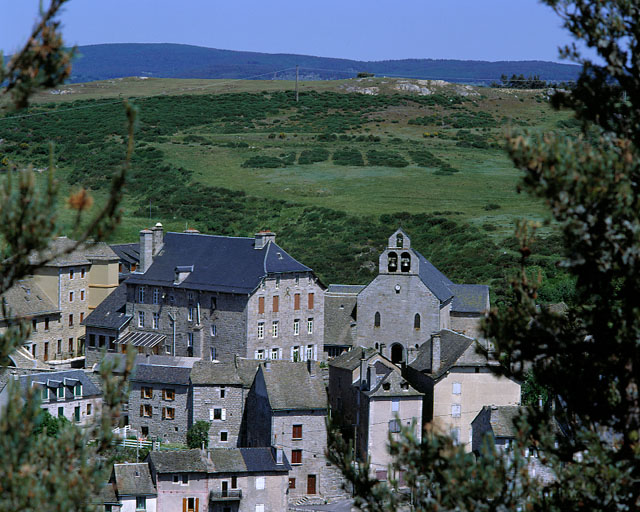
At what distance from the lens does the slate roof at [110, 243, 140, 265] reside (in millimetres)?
70750

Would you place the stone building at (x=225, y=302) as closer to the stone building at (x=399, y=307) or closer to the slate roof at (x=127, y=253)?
the stone building at (x=399, y=307)

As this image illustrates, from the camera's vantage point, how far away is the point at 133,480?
42000 millimetres

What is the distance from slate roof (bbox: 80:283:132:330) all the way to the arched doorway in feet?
48.9

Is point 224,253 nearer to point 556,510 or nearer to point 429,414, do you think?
point 429,414

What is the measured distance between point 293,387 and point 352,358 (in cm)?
494

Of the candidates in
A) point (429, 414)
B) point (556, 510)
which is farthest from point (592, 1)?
point (429, 414)

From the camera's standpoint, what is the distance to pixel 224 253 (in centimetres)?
6000

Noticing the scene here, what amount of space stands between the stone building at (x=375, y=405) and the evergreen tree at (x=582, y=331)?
31602 millimetres

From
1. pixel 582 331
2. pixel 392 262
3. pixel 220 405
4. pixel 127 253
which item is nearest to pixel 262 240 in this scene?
pixel 392 262

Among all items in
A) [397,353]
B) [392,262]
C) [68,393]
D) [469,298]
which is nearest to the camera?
[68,393]

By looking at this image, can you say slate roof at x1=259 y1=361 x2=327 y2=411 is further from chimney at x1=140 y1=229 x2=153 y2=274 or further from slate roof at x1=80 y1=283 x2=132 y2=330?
chimney at x1=140 y1=229 x2=153 y2=274

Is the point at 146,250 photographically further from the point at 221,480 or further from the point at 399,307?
the point at 221,480

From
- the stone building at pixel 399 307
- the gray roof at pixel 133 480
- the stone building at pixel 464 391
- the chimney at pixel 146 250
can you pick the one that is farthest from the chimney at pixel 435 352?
the chimney at pixel 146 250

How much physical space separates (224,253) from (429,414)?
633 inches
